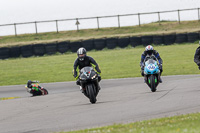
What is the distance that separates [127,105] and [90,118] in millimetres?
1768

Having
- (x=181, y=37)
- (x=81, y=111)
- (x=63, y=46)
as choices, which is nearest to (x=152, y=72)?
(x=81, y=111)

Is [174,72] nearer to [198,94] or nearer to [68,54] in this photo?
[198,94]

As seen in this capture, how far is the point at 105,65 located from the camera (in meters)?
29.7

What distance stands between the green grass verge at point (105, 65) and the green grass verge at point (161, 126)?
46.7 feet

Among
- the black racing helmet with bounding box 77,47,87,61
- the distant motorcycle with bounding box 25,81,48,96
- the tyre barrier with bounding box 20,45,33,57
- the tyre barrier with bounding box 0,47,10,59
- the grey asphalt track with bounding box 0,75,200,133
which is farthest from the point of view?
the tyre barrier with bounding box 20,45,33,57

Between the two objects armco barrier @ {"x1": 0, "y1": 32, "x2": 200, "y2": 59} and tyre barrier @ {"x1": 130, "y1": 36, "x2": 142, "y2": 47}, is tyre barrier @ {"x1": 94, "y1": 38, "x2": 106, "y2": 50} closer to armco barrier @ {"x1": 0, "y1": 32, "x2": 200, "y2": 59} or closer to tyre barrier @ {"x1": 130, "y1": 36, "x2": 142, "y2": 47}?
armco barrier @ {"x1": 0, "y1": 32, "x2": 200, "y2": 59}

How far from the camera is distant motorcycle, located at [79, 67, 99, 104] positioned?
12539 millimetres

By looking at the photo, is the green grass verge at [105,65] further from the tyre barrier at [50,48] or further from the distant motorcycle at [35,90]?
the distant motorcycle at [35,90]

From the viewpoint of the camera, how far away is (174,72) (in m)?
23.7

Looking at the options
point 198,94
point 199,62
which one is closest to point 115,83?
point 199,62

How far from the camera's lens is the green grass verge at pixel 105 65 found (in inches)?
A: 976

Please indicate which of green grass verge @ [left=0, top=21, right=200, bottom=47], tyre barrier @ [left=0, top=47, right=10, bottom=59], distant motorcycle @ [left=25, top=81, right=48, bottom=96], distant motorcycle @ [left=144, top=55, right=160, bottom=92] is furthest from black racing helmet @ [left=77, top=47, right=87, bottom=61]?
green grass verge @ [left=0, top=21, right=200, bottom=47]

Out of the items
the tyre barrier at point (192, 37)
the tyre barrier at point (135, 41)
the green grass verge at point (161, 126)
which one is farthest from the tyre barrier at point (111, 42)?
the green grass verge at point (161, 126)

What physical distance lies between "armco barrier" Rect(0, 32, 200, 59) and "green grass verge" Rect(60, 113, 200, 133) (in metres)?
26.7
